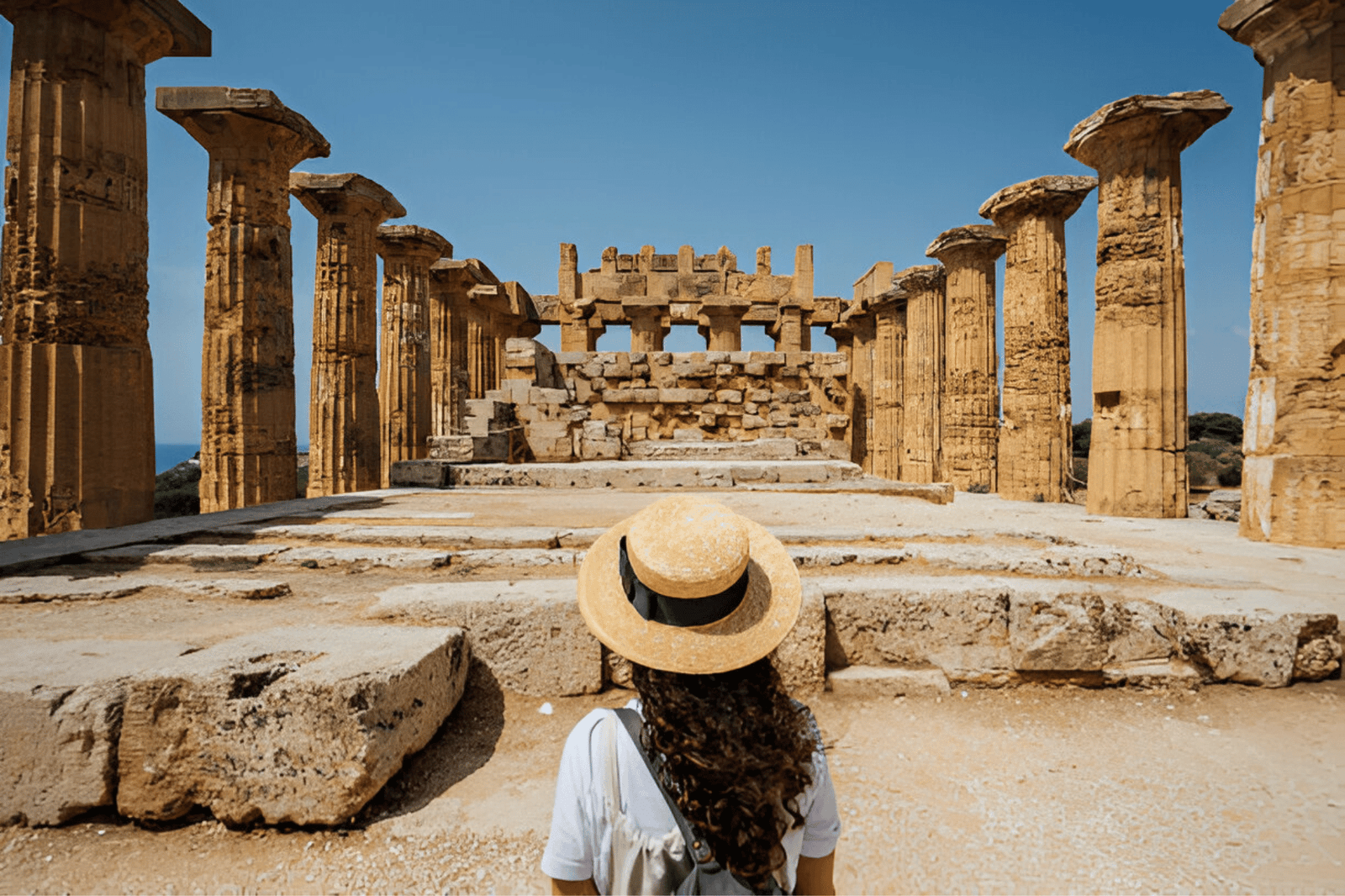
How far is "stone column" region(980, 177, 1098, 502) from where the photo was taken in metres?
11.3

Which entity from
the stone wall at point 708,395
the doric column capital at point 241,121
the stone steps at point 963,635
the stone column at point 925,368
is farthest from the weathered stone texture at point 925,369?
the doric column capital at point 241,121

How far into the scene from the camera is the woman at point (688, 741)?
1087 millimetres

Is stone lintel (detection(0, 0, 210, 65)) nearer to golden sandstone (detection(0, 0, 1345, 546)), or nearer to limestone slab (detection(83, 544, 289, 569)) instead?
golden sandstone (detection(0, 0, 1345, 546))

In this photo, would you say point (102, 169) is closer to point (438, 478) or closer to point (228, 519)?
point (228, 519)

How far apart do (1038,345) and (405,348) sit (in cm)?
1332

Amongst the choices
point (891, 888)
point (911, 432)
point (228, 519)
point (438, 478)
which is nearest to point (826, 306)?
point (911, 432)

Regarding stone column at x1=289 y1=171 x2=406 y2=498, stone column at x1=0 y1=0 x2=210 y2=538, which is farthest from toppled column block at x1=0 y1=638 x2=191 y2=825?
stone column at x1=289 y1=171 x2=406 y2=498

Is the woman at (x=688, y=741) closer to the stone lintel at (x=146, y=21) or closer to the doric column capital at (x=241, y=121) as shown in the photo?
the stone lintel at (x=146, y=21)

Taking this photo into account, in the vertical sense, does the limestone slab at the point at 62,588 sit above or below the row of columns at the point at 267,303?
below

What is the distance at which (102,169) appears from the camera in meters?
6.50

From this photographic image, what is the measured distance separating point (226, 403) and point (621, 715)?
10.2 metres

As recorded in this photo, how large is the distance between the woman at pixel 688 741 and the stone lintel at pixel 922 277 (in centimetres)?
1615

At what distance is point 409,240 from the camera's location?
1489 centimetres

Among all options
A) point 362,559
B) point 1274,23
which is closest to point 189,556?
point 362,559
